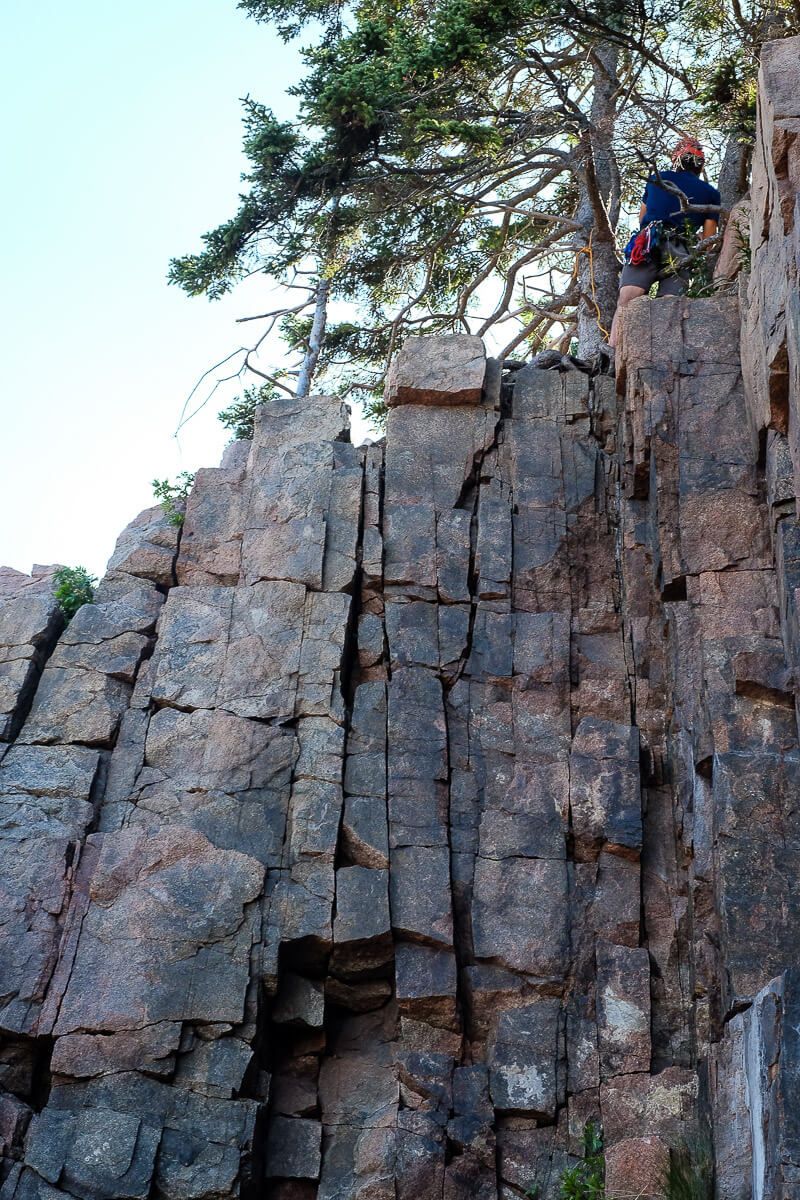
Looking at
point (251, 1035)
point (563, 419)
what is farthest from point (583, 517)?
point (251, 1035)

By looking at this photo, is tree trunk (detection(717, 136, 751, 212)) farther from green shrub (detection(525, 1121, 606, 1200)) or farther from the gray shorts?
green shrub (detection(525, 1121, 606, 1200))

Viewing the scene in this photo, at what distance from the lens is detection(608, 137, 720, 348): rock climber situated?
17219 millimetres

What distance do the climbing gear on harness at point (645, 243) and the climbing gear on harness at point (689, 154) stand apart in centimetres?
124

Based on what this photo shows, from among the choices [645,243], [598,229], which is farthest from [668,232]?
[598,229]

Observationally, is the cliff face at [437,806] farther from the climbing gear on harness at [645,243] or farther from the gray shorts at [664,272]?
the climbing gear on harness at [645,243]

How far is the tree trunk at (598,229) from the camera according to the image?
19.3m

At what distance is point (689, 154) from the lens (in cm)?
1788

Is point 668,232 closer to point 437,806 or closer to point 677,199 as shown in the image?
point 677,199

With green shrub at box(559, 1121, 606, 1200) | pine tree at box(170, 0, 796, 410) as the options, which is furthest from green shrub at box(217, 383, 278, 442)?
green shrub at box(559, 1121, 606, 1200)

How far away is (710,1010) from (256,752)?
5264 mm

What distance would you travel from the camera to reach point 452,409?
1655 centimetres

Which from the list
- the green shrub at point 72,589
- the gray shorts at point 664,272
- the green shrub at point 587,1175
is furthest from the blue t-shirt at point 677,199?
Result: the green shrub at point 587,1175

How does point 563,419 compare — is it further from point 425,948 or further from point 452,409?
point 425,948

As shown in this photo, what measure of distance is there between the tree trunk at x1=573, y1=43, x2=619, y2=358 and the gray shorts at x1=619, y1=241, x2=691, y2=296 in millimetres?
1628
